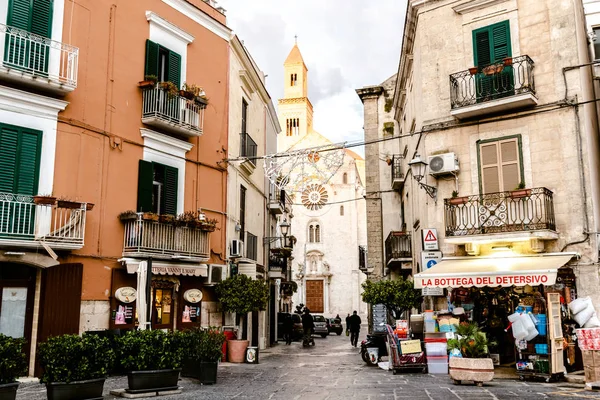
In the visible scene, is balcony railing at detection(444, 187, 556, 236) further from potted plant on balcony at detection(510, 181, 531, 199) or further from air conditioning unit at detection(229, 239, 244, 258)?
air conditioning unit at detection(229, 239, 244, 258)

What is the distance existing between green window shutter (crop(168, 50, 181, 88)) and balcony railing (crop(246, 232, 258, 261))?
21.7 ft

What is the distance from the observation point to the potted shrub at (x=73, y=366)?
8445 millimetres

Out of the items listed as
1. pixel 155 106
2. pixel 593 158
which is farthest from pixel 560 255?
pixel 155 106

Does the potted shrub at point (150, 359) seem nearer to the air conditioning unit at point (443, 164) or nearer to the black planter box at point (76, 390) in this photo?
the black planter box at point (76, 390)

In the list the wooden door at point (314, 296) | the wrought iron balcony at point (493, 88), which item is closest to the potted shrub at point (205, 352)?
the wrought iron balcony at point (493, 88)

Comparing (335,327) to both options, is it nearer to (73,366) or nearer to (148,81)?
(148,81)

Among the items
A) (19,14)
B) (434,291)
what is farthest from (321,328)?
(19,14)

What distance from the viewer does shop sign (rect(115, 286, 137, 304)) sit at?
13711mm

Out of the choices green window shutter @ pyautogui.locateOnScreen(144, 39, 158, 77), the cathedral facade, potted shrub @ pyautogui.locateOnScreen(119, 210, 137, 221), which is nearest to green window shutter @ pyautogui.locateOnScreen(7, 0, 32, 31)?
green window shutter @ pyautogui.locateOnScreen(144, 39, 158, 77)

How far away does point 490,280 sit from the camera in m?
12.1

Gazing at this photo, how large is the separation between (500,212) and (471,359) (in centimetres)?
416

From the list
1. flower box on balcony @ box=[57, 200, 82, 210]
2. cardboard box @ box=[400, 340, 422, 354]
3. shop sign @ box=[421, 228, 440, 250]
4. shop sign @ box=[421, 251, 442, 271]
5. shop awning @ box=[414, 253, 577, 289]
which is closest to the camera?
shop awning @ box=[414, 253, 577, 289]

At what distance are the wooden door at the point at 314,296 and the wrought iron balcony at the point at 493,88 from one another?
4533cm

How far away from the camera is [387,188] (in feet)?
85.6
